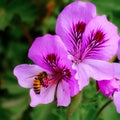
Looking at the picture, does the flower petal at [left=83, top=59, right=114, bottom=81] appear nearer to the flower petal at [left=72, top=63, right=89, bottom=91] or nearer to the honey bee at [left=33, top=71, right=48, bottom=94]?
the flower petal at [left=72, top=63, right=89, bottom=91]

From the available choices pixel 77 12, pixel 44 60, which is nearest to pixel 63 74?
pixel 44 60

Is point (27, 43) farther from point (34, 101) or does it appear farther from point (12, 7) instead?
point (34, 101)

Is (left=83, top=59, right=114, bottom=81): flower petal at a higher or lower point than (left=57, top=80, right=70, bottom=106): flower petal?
higher

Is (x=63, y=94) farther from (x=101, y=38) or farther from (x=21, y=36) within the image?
(x=21, y=36)

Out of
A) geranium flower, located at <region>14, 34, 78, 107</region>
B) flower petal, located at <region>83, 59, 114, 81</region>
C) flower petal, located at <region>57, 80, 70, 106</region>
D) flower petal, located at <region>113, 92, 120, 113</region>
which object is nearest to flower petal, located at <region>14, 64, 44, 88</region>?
geranium flower, located at <region>14, 34, 78, 107</region>

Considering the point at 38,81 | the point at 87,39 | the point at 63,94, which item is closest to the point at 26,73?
the point at 38,81

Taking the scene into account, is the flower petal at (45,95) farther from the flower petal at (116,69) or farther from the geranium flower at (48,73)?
the flower petal at (116,69)
